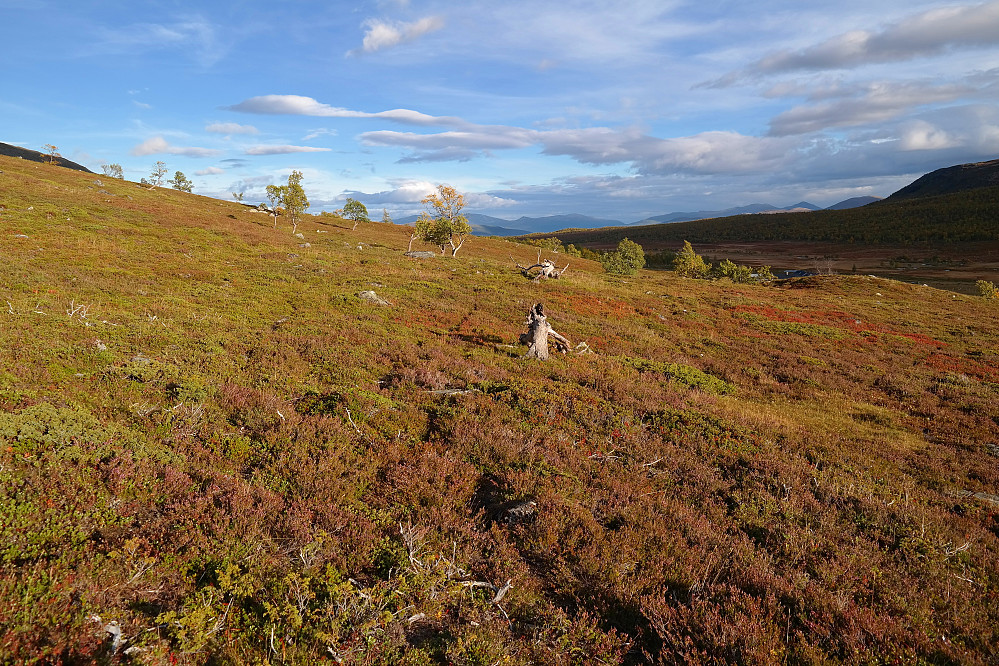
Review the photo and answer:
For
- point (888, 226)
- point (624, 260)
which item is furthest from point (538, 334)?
point (888, 226)

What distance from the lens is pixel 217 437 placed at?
26.1 ft

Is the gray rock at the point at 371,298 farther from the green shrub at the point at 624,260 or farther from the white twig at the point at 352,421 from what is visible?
the green shrub at the point at 624,260

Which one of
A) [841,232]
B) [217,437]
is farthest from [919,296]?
[841,232]

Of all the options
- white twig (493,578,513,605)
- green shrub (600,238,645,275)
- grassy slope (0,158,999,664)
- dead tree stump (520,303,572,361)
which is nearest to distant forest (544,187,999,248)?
green shrub (600,238,645,275)

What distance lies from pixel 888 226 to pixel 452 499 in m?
178

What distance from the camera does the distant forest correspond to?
115m

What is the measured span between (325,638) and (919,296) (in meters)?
64.9

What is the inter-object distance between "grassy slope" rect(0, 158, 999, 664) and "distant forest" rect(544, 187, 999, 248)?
469 feet

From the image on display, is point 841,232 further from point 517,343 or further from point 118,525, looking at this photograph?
point 118,525

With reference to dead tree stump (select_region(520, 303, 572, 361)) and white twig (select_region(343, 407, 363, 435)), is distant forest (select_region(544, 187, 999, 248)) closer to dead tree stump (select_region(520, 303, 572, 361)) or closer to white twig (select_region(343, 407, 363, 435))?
dead tree stump (select_region(520, 303, 572, 361))

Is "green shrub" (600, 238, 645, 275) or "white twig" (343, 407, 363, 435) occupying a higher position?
"green shrub" (600, 238, 645, 275)

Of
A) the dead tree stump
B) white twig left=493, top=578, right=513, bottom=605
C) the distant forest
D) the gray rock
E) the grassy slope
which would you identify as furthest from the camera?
the distant forest

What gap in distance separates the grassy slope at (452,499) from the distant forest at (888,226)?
143 metres

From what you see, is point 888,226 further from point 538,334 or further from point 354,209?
point 538,334
